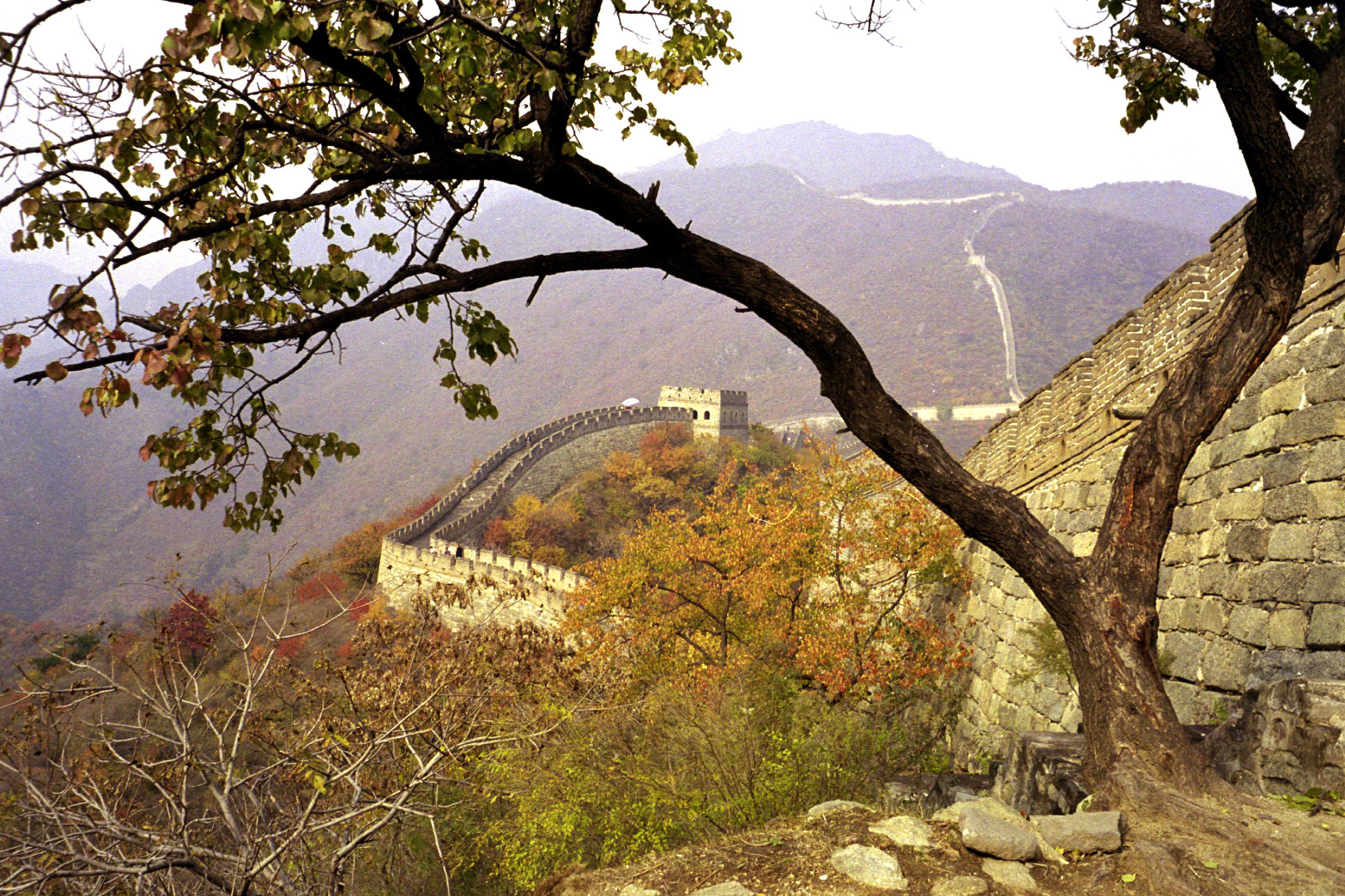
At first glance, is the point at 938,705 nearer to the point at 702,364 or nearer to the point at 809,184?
the point at 702,364

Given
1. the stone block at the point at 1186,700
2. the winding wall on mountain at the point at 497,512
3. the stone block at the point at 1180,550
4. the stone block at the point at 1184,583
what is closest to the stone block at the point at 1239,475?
the stone block at the point at 1180,550

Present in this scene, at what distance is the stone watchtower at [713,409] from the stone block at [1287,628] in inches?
1826

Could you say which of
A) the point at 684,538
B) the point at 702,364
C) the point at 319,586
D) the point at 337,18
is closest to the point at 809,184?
the point at 702,364

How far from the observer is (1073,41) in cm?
571

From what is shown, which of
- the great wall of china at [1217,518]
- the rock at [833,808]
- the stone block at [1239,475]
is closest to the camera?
the rock at [833,808]

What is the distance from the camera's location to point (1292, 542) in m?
4.34

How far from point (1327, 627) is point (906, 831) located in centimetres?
246

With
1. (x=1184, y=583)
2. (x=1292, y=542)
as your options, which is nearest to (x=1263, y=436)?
(x=1292, y=542)

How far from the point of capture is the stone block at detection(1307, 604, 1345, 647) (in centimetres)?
385

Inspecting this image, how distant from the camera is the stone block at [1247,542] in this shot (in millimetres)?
4559

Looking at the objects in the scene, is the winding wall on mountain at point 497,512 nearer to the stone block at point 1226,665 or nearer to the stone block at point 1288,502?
the stone block at point 1226,665

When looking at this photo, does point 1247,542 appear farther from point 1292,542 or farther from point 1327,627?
point 1327,627

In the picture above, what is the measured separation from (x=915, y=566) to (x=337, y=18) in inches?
393

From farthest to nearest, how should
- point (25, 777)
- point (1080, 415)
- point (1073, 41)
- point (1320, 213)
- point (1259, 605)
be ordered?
1. point (1080, 415)
2. point (1073, 41)
3. point (1259, 605)
4. point (1320, 213)
5. point (25, 777)
